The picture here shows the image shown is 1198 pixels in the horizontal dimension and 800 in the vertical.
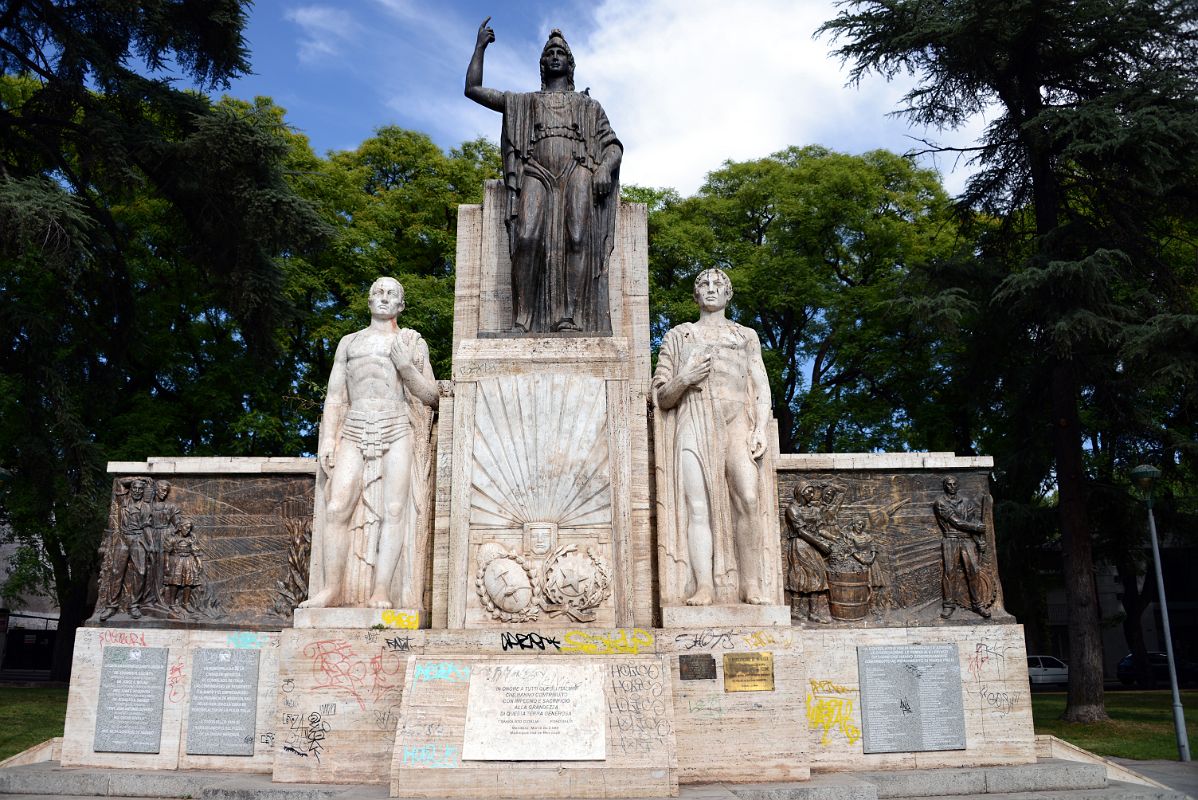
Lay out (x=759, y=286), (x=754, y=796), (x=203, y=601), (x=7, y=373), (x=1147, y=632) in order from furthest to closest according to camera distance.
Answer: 1. (x=1147, y=632)
2. (x=759, y=286)
3. (x=7, y=373)
4. (x=203, y=601)
5. (x=754, y=796)

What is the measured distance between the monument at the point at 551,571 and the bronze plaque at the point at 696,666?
0.02 metres

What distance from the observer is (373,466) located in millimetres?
8555

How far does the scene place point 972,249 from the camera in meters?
21.2

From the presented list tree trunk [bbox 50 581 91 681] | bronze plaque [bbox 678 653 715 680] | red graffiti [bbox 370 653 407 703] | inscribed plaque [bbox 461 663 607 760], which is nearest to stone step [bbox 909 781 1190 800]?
bronze plaque [bbox 678 653 715 680]

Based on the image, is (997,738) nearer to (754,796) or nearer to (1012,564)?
(754,796)

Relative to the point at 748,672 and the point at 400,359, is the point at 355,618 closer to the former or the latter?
the point at 400,359

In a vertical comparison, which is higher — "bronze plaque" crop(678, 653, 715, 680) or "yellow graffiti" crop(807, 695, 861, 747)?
"bronze plaque" crop(678, 653, 715, 680)

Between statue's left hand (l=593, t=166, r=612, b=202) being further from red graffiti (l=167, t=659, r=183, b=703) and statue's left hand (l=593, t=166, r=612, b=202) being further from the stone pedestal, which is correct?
red graffiti (l=167, t=659, r=183, b=703)

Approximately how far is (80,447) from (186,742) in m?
10.0

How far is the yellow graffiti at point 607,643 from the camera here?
7582mm

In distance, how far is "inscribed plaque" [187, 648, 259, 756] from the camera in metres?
9.30

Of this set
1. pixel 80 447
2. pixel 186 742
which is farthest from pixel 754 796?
pixel 80 447

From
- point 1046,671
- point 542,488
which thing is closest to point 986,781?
point 542,488

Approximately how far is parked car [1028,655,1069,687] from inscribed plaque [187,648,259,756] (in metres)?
27.9
